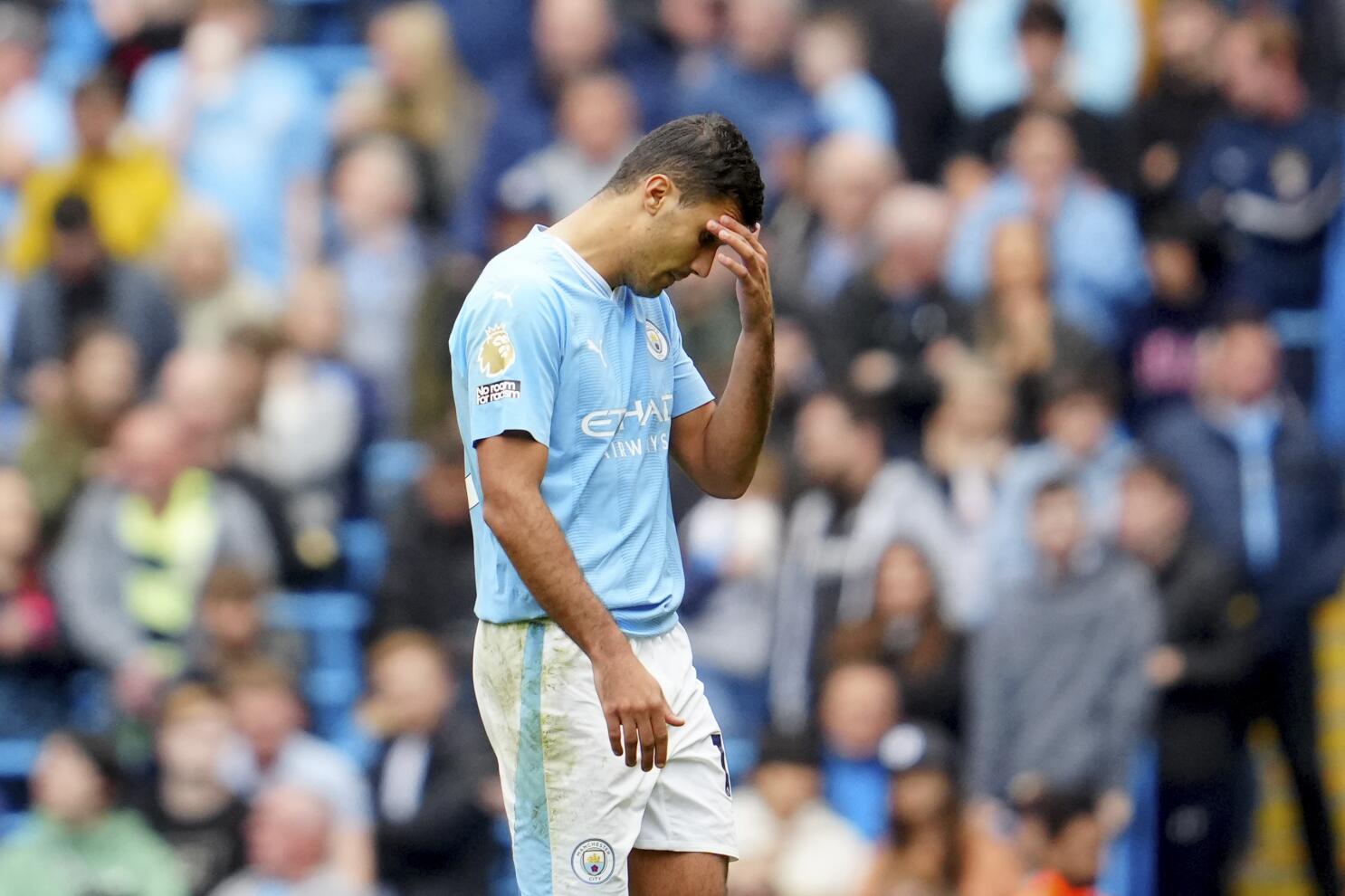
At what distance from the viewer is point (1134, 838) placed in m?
8.72

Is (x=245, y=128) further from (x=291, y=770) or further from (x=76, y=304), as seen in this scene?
(x=291, y=770)

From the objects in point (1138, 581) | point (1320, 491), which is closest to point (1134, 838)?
point (1138, 581)

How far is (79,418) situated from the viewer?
1071 centimetres

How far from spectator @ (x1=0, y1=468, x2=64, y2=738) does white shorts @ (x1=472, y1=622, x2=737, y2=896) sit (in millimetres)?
6194

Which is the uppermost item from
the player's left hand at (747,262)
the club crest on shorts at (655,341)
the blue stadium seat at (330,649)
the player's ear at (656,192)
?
the player's ear at (656,192)

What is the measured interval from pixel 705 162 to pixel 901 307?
17.5ft

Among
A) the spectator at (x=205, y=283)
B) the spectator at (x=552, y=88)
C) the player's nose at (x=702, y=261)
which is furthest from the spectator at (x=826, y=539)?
the player's nose at (x=702, y=261)

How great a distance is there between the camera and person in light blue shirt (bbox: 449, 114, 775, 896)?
14.3 ft

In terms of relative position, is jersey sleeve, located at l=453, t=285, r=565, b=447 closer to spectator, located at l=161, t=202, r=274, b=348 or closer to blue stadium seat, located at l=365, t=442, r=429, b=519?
blue stadium seat, located at l=365, t=442, r=429, b=519

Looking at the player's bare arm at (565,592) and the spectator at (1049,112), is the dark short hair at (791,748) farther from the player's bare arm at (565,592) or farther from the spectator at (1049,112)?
the player's bare arm at (565,592)

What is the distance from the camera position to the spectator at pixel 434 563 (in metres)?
9.54

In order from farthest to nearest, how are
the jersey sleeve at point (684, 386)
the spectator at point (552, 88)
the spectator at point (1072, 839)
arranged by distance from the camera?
the spectator at point (552, 88) < the spectator at point (1072, 839) < the jersey sleeve at point (684, 386)

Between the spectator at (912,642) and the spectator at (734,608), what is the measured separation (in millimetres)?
401

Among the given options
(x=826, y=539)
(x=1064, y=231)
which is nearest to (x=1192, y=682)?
(x=826, y=539)
